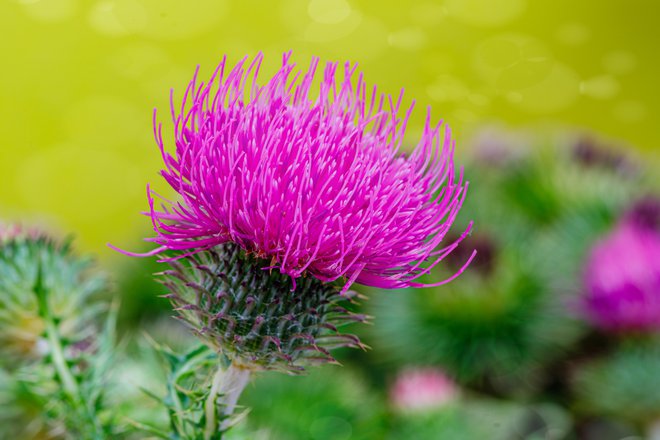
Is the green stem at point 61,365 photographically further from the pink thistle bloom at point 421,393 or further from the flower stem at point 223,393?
the pink thistle bloom at point 421,393

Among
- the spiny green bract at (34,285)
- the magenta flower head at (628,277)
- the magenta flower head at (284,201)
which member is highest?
the magenta flower head at (628,277)

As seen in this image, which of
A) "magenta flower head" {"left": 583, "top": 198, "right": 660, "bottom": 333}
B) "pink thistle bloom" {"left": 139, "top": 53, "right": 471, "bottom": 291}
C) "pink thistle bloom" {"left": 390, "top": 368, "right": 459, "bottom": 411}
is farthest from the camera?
"magenta flower head" {"left": 583, "top": 198, "right": 660, "bottom": 333}

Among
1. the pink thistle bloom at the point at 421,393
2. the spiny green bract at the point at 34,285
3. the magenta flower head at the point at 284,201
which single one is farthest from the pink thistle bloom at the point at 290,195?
the pink thistle bloom at the point at 421,393

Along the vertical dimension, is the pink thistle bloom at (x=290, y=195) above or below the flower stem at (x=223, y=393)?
above

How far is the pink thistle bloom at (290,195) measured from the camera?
945 millimetres

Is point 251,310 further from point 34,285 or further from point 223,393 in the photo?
point 34,285

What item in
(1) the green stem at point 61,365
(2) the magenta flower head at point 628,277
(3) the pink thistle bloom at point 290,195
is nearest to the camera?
(3) the pink thistle bloom at point 290,195

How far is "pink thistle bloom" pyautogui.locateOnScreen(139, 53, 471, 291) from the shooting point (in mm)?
945

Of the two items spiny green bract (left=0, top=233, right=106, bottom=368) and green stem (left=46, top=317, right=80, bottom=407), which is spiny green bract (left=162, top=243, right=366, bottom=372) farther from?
spiny green bract (left=0, top=233, right=106, bottom=368)

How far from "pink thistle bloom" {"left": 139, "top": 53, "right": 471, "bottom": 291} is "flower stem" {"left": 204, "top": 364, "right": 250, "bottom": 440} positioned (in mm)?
174

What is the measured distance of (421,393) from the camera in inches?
105

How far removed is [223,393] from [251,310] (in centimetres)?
12

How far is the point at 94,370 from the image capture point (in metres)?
1.30

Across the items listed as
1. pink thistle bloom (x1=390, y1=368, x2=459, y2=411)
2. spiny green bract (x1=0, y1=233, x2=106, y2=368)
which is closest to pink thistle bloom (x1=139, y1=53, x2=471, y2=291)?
spiny green bract (x1=0, y1=233, x2=106, y2=368)
